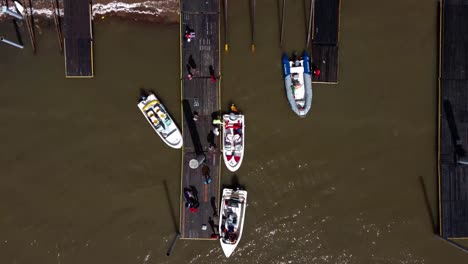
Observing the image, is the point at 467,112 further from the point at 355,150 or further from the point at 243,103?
the point at 243,103

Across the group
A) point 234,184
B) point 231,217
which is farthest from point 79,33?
point 231,217

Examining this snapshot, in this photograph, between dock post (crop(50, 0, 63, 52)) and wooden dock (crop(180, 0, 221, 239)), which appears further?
wooden dock (crop(180, 0, 221, 239))

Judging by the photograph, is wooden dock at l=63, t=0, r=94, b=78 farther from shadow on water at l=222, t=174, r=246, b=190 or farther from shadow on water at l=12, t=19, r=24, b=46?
shadow on water at l=222, t=174, r=246, b=190

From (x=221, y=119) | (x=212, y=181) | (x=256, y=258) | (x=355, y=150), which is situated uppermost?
(x=221, y=119)

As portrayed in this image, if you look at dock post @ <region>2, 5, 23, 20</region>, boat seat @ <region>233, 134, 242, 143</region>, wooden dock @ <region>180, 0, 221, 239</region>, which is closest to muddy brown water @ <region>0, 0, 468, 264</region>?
wooden dock @ <region>180, 0, 221, 239</region>

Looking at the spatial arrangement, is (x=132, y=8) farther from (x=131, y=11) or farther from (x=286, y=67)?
(x=286, y=67)

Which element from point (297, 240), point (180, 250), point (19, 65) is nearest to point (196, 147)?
point (180, 250)
